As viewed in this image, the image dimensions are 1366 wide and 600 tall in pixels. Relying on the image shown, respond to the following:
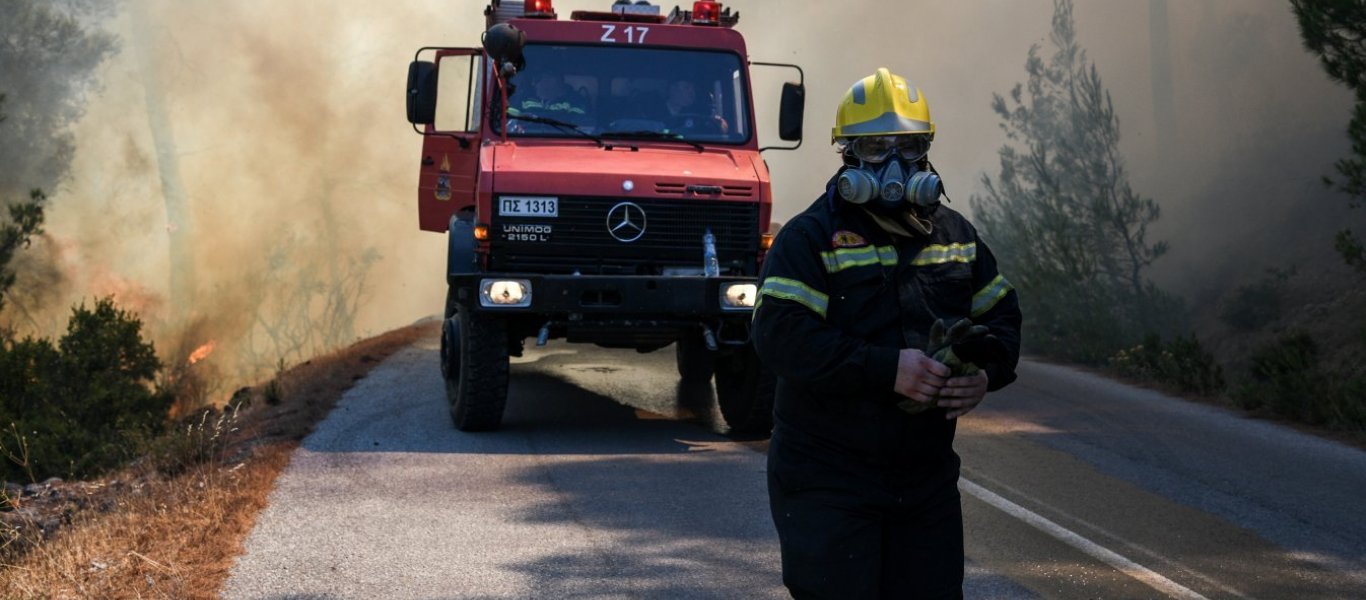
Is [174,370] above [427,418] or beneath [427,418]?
beneath

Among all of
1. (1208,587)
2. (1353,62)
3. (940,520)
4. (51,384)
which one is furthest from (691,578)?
(51,384)

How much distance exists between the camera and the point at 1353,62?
12.2 meters

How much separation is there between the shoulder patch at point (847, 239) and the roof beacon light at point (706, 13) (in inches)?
276

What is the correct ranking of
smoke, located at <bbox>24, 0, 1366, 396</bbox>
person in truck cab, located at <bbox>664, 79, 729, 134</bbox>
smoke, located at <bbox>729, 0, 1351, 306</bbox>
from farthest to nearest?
smoke, located at <bbox>24, 0, 1366, 396</bbox> → smoke, located at <bbox>729, 0, 1351, 306</bbox> → person in truck cab, located at <bbox>664, 79, 729, 134</bbox>

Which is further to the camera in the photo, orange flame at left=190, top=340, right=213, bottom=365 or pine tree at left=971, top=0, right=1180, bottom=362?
orange flame at left=190, top=340, right=213, bottom=365

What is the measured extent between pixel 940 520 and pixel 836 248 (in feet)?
2.24

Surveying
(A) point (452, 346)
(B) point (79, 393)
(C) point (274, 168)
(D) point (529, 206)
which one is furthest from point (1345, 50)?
(C) point (274, 168)

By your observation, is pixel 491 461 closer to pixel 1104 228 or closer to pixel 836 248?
pixel 836 248

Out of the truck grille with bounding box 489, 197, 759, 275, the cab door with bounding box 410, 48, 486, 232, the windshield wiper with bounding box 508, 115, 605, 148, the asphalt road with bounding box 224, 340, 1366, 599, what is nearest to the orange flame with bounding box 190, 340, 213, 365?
the asphalt road with bounding box 224, 340, 1366, 599

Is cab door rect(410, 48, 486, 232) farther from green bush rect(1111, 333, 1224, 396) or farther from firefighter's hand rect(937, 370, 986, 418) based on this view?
green bush rect(1111, 333, 1224, 396)

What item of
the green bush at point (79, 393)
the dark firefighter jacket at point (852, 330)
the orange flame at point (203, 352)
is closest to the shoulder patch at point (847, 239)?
the dark firefighter jacket at point (852, 330)

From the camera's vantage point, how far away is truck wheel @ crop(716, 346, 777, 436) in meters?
9.41

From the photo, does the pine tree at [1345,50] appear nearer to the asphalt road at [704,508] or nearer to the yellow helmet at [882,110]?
the asphalt road at [704,508]

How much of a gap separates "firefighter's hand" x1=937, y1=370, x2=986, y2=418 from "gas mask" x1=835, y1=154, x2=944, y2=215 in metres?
0.44
